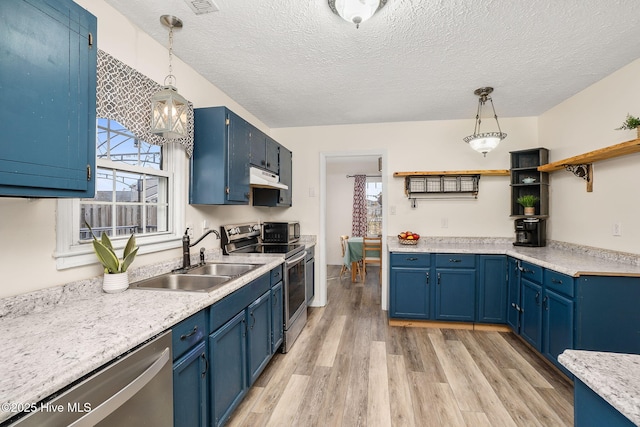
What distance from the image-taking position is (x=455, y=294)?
3.21m

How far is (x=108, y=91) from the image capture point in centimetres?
155

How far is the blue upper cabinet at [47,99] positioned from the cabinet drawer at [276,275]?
148 centimetres

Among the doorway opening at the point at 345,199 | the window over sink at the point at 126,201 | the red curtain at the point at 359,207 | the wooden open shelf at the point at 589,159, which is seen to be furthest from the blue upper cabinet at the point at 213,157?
the red curtain at the point at 359,207

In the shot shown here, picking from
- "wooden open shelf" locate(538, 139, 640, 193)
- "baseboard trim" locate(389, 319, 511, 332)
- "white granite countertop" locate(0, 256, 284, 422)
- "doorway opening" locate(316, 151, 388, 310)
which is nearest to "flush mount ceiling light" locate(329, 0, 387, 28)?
"white granite countertop" locate(0, 256, 284, 422)

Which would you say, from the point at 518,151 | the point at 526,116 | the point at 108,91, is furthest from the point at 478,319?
the point at 108,91

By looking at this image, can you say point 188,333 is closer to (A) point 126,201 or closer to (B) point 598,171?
(A) point 126,201

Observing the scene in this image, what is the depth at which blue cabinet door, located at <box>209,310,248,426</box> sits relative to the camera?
1.55 m

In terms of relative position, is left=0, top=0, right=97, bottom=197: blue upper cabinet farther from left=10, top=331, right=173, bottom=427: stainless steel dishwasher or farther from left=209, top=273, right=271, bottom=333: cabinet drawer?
left=209, top=273, right=271, bottom=333: cabinet drawer

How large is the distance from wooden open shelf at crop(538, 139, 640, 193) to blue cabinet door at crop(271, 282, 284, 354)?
9.38 ft

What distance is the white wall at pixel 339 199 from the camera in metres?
6.87

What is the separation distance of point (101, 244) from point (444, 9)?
2.31 metres

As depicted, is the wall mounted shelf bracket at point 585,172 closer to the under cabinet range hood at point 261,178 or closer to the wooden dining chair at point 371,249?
the under cabinet range hood at point 261,178

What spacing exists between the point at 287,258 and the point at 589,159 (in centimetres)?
285

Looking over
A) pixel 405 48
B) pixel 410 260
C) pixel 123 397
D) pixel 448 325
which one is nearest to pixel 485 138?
pixel 405 48
